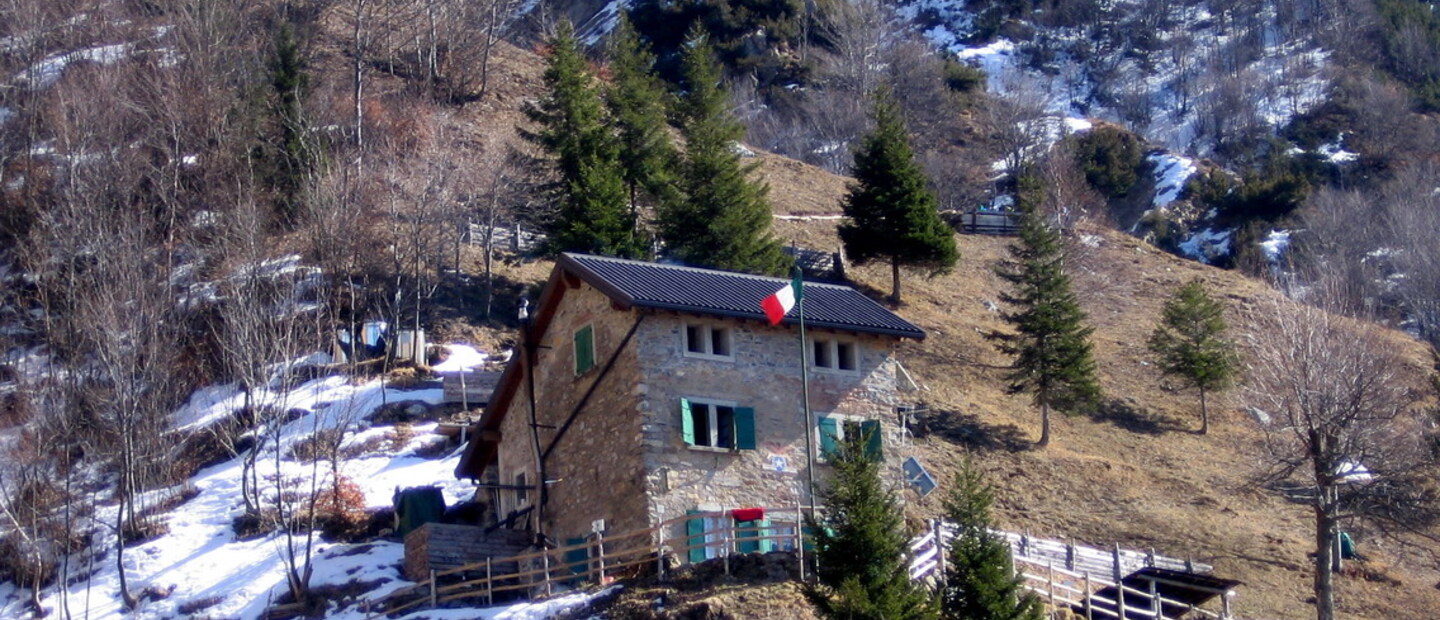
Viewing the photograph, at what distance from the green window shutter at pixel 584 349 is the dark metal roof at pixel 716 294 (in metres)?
1.14

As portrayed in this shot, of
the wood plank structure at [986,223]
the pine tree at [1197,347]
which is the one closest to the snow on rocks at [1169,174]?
the wood plank structure at [986,223]

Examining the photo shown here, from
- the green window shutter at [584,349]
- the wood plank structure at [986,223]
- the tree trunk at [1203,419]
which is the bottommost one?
the tree trunk at [1203,419]

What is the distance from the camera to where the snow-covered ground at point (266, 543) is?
32969mm

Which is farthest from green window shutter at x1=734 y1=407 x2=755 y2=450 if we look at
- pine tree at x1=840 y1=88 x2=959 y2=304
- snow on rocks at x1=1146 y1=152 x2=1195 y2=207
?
snow on rocks at x1=1146 y1=152 x2=1195 y2=207

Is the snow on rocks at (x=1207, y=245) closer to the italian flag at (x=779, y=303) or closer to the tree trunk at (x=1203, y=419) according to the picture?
the tree trunk at (x=1203, y=419)

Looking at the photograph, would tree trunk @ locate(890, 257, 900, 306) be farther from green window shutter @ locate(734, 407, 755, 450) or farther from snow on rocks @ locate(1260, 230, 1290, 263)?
snow on rocks @ locate(1260, 230, 1290, 263)

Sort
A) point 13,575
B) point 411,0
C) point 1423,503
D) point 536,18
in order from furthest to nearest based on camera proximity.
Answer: point 536,18
point 411,0
point 1423,503
point 13,575

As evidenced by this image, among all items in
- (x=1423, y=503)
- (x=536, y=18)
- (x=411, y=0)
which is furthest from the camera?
(x=536, y=18)

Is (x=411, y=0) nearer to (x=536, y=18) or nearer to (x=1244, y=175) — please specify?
(x=536, y=18)

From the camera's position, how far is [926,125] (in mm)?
96438

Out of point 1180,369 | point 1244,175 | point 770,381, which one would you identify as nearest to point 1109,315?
point 1180,369

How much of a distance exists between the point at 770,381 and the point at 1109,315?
32065 millimetres

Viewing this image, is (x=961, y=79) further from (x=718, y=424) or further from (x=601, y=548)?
(x=601, y=548)

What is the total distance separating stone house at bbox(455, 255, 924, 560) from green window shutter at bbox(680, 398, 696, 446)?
2cm
